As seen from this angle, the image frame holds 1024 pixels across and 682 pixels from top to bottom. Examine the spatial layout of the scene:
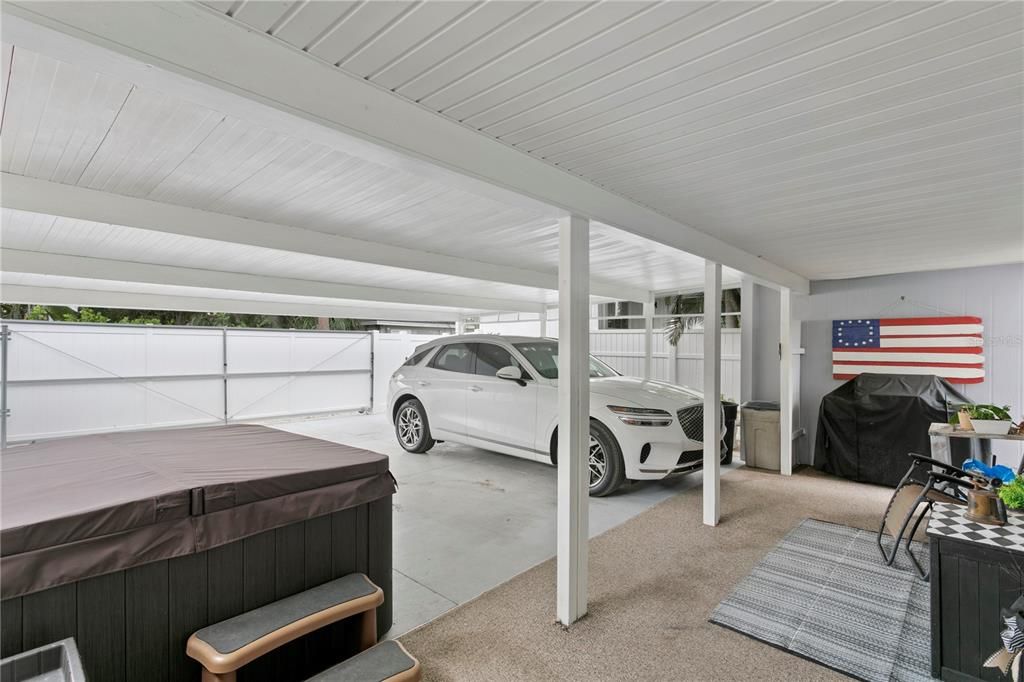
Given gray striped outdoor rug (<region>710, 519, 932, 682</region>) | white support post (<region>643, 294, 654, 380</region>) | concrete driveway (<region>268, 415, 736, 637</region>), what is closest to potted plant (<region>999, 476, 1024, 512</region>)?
gray striped outdoor rug (<region>710, 519, 932, 682</region>)

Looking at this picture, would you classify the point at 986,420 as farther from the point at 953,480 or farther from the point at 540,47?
the point at 540,47

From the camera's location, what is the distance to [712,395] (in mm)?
4133

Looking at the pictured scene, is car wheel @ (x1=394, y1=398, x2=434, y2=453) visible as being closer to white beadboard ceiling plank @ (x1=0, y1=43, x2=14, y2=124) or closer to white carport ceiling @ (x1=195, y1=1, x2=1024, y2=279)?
white carport ceiling @ (x1=195, y1=1, x2=1024, y2=279)

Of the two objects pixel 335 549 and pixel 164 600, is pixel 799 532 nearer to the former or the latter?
pixel 335 549

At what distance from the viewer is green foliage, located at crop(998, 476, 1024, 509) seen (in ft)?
7.74

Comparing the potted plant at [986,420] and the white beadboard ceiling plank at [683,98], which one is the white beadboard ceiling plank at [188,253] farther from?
the potted plant at [986,420]

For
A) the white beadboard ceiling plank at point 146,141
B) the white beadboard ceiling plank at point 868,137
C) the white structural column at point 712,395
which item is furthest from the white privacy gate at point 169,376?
the white beadboard ceiling plank at point 868,137

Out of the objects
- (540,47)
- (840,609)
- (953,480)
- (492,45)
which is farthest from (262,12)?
(953,480)

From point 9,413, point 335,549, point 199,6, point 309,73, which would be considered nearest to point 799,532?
point 335,549

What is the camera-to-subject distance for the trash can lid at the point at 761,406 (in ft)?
20.6

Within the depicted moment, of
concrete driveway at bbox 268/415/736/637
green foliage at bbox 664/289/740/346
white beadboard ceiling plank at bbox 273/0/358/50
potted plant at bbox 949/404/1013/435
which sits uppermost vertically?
white beadboard ceiling plank at bbox 273/0/358/50

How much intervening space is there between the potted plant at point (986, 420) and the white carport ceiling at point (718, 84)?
1.46 metres

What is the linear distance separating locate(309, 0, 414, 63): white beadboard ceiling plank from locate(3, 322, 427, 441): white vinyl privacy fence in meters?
9.32

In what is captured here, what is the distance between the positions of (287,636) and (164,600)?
48cm
